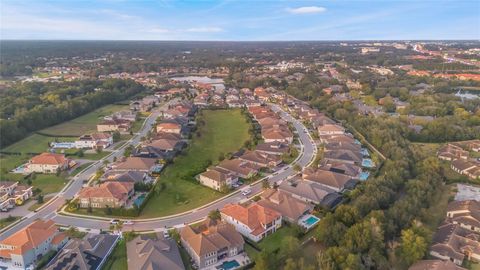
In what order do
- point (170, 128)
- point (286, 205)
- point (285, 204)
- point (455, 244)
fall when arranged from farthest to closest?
point (170, 128) → point (285, 204) → point (286, 205) → point (455, 244)

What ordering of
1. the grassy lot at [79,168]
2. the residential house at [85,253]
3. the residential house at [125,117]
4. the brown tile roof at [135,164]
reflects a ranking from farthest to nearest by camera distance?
the residential house at [125,117] < the grassy lot at [79,168] < the brown tile roof at [135,164] < the residential house at [85,253]

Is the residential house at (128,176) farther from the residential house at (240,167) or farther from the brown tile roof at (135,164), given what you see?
the residential house at (240,167)

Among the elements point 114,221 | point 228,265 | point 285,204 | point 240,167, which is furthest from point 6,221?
point 285,204

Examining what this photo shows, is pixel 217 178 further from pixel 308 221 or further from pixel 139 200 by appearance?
pixel 308 221

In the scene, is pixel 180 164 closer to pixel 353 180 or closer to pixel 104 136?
pixel 104 136

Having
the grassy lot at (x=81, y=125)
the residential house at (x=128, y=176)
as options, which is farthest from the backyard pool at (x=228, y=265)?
the grassy lot at (x=81, y=125)

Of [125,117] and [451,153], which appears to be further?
[125,117]

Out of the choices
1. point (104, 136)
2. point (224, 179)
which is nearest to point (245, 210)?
point (224, 179)
